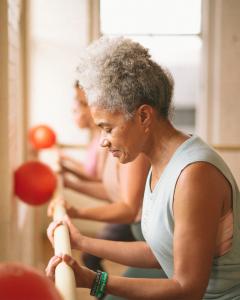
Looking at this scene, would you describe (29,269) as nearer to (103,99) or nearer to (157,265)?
(103,99)

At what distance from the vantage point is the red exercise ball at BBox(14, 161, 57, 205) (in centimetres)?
178

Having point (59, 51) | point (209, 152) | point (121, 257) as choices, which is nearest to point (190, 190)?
Answer: point (209, 152)

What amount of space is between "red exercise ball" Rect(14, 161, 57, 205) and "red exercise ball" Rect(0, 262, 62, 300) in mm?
1177

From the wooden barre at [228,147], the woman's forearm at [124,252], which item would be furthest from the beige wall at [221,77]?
the woman's forearm at [124,252]

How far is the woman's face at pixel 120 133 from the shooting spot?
1.06 metres

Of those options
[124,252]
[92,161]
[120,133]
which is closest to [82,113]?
[92,161]

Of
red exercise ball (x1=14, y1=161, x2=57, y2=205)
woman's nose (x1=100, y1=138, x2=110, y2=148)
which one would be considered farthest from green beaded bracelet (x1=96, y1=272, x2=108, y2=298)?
red exercise ball (x1=14, y1=161, x2=57, y2=205)

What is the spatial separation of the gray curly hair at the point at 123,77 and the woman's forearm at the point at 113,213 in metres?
0.54

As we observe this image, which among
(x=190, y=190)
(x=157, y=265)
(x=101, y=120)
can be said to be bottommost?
(x=157, y=265)

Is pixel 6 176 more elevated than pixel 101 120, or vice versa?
pixel 101 120

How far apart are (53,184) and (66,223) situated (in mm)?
601

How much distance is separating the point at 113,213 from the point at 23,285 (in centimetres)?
103

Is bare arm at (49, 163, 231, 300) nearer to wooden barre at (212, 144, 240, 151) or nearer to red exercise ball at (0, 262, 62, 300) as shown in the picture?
red exercise ball at (0, 262, 62, 300)

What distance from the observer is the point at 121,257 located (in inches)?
50.1
